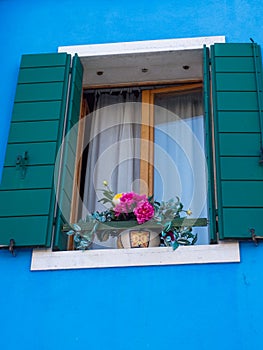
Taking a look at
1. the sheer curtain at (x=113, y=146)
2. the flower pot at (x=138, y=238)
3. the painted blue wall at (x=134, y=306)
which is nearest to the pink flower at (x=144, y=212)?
the flower pot at (x=138, y=238)

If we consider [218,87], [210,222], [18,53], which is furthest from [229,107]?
[18,53]

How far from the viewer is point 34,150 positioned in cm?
451

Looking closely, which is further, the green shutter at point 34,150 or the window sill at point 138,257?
the green shutter at point 34,150

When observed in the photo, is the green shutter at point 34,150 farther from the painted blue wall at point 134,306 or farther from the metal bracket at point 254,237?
the metal bracket at point 254,237

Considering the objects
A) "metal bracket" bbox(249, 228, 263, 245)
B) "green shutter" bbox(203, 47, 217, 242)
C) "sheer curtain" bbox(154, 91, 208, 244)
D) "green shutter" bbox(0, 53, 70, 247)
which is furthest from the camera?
"sheer curtain" bbox(154, 91, 208, 244)

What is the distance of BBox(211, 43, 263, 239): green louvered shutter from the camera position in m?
4.09

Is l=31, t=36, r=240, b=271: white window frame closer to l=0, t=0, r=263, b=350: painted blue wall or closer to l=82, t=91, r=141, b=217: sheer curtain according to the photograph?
l=0, t=0, r=263, b=350: painted blue wall

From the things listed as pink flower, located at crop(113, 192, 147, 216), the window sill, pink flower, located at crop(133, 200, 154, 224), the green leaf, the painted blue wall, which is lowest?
the painted blue wall

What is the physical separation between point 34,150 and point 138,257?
1.02 meters

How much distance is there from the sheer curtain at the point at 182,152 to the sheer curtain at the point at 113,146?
0.56ft

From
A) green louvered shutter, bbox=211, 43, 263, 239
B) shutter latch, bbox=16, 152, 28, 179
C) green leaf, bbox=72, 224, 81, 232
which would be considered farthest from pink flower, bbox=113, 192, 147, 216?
shutter latch, bbox=16, 152, 28, 179

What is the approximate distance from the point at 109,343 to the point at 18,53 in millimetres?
2319

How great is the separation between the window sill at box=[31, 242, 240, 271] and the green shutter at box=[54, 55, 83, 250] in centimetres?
13

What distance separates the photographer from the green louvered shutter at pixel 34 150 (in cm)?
423
